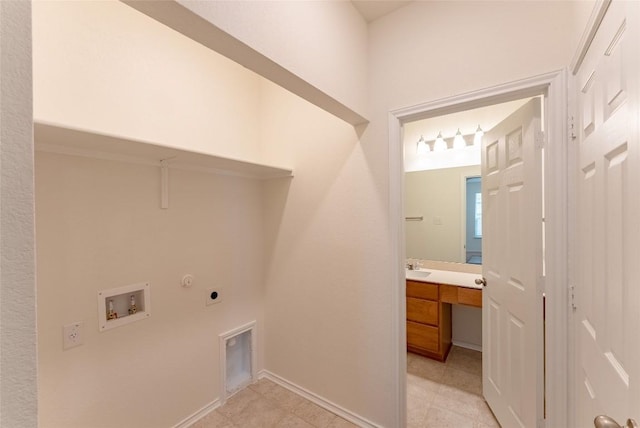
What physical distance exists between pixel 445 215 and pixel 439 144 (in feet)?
2.64

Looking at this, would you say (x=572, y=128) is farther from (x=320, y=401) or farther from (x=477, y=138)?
(x=320, y=401)

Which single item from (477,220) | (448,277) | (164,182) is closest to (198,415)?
(164,182)

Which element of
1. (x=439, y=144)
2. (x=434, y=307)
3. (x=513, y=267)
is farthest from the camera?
(x=439, y=144)

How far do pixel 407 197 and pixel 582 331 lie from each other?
7.61 feet

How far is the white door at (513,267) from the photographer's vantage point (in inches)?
55.2

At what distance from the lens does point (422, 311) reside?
257 centimetres

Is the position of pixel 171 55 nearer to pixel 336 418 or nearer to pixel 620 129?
pixel 620 129

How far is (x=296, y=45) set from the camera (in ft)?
3.80

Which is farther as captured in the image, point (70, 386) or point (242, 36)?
point (70, 386)

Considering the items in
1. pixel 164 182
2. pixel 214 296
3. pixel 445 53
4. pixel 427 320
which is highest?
pixel 445 53

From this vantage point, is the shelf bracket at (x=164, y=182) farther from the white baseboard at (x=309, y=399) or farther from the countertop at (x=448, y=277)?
the countertop at (x=448, y=277)

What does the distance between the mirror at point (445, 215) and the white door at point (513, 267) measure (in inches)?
36.1

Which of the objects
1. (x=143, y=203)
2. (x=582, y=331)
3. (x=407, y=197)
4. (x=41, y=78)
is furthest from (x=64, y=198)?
(x=407, y=197)

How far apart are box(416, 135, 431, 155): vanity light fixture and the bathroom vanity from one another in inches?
56.4
